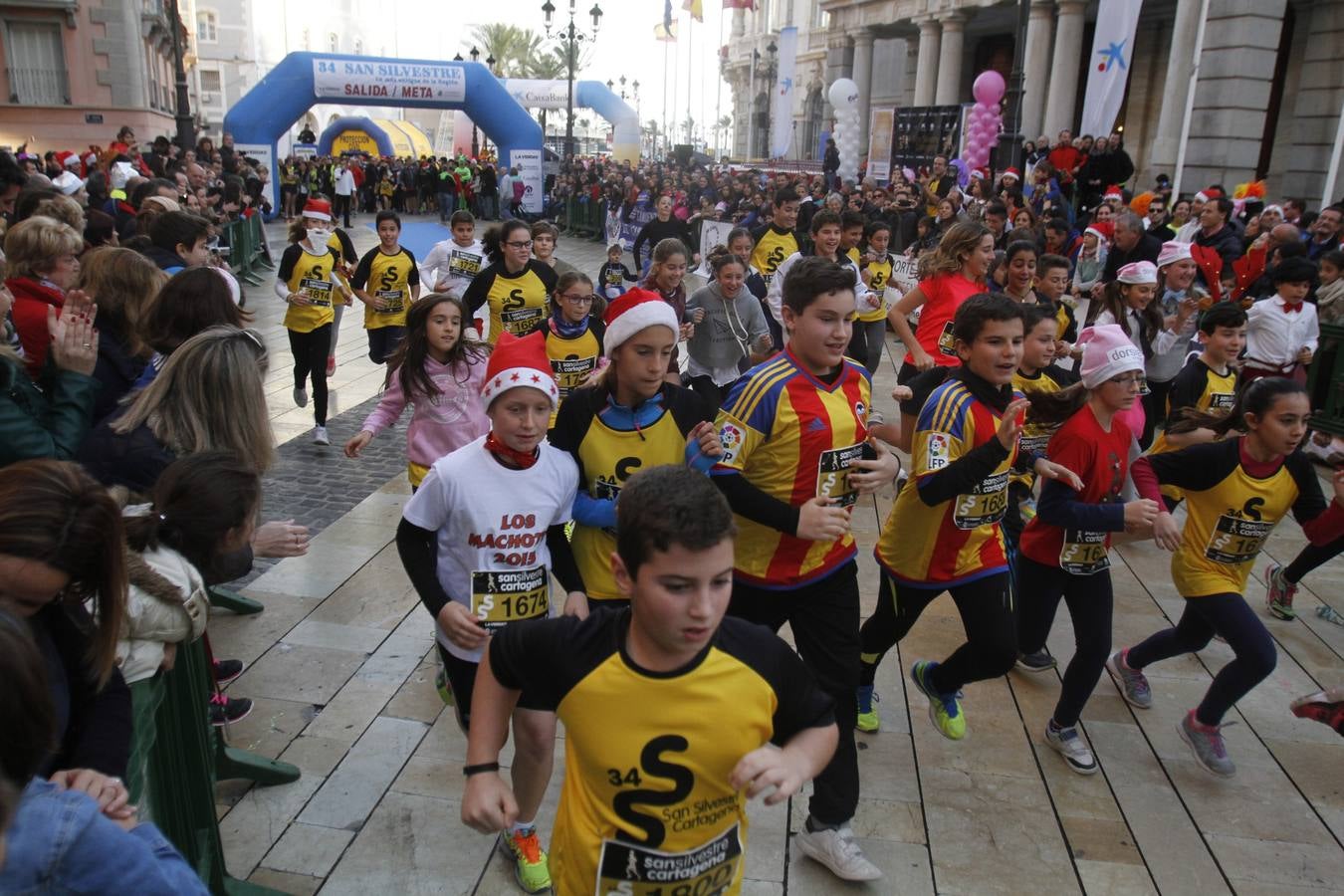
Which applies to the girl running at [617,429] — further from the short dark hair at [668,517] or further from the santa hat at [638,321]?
the short dark hair at [668,517]

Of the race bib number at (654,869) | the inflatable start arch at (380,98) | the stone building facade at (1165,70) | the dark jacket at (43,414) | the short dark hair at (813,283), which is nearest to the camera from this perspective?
the race bib number at (654,869)

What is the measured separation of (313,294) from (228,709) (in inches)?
202

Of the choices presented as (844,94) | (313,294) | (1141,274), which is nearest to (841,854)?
(1141,274)

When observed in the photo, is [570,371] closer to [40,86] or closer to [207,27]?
[40,86]

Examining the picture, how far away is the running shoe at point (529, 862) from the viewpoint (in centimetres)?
352

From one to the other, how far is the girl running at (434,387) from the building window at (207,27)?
84.0 m

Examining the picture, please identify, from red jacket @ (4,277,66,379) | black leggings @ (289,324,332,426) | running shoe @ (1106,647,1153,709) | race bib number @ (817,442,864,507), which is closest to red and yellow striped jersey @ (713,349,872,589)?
race bib number @ (817,442,864,507)

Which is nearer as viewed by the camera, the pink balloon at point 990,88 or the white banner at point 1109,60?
the white banner at point 1109,60

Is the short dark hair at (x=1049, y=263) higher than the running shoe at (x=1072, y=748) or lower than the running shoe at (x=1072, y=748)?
higher

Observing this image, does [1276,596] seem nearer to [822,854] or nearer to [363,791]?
[822,854]

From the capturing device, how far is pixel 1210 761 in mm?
4457

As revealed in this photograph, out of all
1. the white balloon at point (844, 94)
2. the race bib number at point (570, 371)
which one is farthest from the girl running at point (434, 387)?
the white balloon at point (844, 94)

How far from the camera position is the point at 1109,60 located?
17.0 m

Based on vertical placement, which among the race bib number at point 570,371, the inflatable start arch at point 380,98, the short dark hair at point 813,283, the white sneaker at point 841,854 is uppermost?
the inflatable start arch at point 380,98
